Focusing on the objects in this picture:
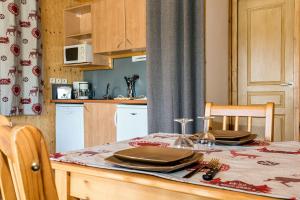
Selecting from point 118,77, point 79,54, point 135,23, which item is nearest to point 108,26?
point 135,23

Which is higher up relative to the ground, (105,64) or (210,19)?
(210,19)

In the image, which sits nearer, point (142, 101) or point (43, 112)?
point (142, 101)

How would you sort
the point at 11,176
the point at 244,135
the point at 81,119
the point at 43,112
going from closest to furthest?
the point at 11,176, the point at 244,135, the point at 81,119, the point at 43,112

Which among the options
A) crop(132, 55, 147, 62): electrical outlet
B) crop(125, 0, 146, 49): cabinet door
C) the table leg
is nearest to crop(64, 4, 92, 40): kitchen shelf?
crop(132, 55, 147, 62): electrical outlet

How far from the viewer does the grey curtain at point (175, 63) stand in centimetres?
293

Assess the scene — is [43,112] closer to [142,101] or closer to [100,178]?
[142,101]

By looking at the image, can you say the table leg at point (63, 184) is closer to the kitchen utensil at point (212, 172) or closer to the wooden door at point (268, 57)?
the kitchen utensil at point (212, 172)

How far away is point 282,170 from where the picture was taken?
81 cm

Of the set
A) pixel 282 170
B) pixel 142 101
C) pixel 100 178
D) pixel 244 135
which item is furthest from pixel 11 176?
pixel 142 101

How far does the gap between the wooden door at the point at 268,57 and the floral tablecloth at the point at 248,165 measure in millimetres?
2389

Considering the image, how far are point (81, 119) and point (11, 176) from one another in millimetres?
3588

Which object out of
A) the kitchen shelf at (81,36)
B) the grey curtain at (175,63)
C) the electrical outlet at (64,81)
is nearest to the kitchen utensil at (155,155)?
the grey curtain at (175,63)

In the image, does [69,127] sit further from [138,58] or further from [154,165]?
[154,165]

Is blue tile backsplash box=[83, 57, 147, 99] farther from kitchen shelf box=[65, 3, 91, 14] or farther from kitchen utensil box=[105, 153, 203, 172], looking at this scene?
kitchen utensil box=[105, 153, 203, 172]
